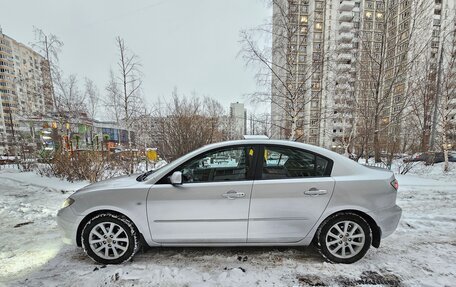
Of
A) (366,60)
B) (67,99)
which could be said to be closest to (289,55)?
(366,60)

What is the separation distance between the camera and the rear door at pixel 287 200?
2293 mm

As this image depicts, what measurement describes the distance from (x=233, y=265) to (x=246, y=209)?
2.38 ft

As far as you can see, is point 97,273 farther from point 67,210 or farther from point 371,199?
point 371,199

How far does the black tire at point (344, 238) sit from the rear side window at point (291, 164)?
617 millimetres

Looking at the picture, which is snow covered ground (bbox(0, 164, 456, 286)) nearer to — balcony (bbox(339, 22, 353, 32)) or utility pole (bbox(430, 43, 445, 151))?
utility pole (bbox(430, 43, 445, 151))

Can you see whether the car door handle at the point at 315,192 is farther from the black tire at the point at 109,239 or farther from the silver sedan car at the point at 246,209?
the black tire at the point at 109,239

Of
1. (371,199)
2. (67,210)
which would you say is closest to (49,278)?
(67,210)

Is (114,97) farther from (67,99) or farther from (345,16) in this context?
(345,16)

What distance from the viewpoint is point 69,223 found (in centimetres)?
239

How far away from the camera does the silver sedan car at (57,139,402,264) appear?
2.30 m

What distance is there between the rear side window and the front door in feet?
0.81

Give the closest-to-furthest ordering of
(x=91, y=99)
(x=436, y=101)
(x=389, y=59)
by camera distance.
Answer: (x=436, y=101)
(x=389, y=59)
(x=91, y=99)

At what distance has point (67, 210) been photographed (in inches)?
94.3

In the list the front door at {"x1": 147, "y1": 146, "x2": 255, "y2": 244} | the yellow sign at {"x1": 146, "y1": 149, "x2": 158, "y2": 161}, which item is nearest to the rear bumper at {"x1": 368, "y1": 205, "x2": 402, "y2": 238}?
the front door at {"x1": 147, "y1": 146, "x2": 255, "y2": 244}
